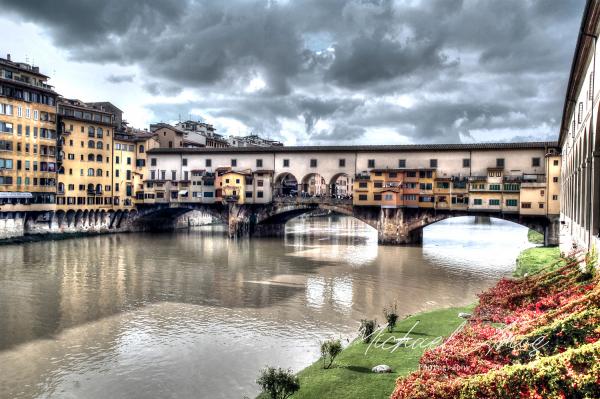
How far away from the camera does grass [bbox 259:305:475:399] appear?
14.3m

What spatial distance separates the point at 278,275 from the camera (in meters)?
39.4

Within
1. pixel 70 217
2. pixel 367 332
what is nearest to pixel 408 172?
pixel 367 332

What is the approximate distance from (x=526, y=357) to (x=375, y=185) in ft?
165

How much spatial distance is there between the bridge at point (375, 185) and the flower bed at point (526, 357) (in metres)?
38.6

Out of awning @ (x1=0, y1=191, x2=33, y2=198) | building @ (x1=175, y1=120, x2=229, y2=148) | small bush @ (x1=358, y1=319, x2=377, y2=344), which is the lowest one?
small bush @ (x1=358, y1=319, x2=377, y2=344)

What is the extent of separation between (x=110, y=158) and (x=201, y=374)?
6238cm

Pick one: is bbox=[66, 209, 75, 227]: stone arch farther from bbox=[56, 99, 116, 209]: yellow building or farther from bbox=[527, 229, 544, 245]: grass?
bbox=[527, 229, 544, 245]: grass

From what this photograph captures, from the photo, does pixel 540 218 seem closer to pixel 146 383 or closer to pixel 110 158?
pixel 146 383

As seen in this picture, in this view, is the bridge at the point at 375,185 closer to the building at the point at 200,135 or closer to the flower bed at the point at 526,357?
the building at the point at 200,135

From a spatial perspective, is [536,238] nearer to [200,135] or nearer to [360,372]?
[360,372]

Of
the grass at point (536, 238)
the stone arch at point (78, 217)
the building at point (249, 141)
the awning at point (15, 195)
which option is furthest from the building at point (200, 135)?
the grass at point (536, 238)

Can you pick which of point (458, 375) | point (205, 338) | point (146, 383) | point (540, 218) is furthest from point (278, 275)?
point (540, 218)

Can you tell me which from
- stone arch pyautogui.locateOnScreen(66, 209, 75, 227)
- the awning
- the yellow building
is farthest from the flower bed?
the yellow building

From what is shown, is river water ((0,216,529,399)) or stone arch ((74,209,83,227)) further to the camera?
stone arch ((74,209,83,227))
